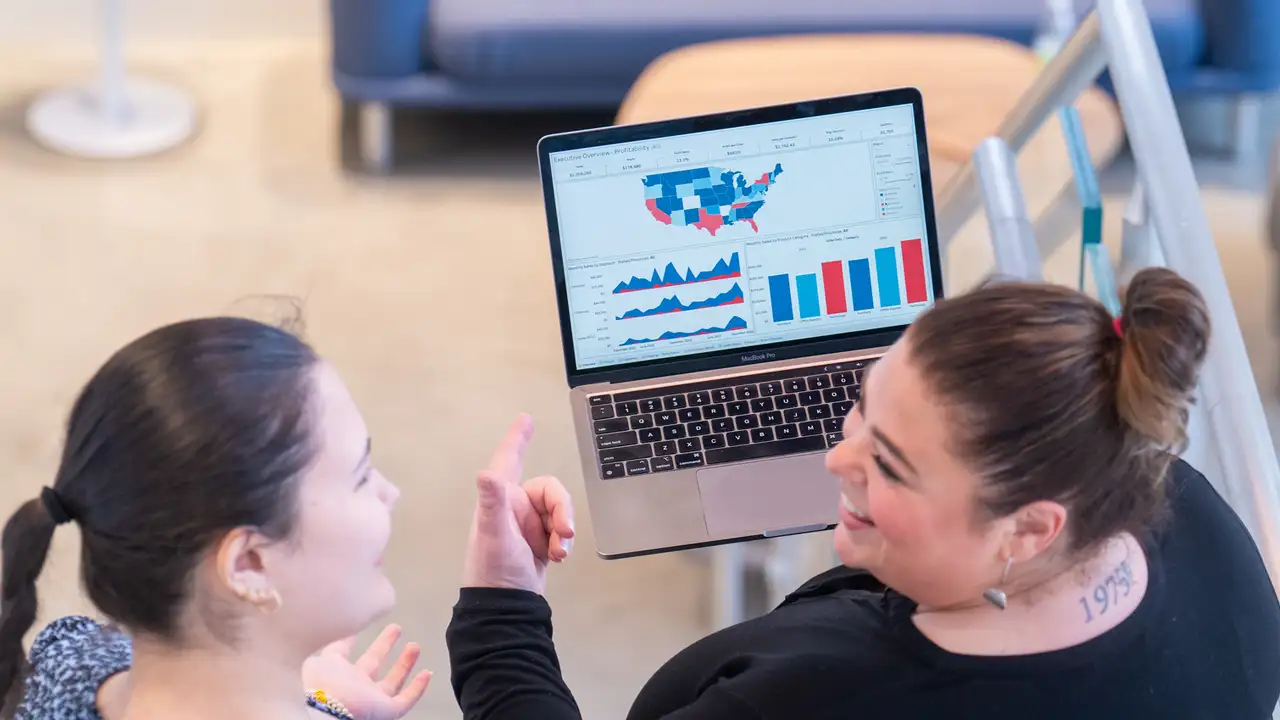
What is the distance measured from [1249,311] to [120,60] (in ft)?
8.43

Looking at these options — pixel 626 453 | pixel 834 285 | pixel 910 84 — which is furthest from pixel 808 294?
pixel 910 84

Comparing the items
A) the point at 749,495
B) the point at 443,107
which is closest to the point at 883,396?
the point at 749,495

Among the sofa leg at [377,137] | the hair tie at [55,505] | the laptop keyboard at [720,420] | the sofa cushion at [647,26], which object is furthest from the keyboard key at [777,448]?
the sofa leg at [377,137]

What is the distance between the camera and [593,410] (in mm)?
1375

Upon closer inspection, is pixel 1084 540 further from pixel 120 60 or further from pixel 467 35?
pixel 120 60

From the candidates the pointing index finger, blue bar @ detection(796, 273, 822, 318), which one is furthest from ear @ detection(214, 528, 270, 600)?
blue bar @ detection(796, 273, 822, 318)

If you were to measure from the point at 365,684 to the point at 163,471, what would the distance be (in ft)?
1.35

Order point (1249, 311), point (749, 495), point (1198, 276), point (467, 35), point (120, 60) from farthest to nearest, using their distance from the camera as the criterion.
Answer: point (120, 60) → point (467, 35) → point (1249, 311) → point (749, 495) → point (1198, 276)

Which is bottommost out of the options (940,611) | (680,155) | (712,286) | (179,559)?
(940,611)

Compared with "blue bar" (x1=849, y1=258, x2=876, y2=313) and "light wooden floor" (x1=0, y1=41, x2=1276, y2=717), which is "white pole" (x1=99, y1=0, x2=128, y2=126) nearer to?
"light wooden floor" (x1=0, y1=41, x2=1276, y2=717)

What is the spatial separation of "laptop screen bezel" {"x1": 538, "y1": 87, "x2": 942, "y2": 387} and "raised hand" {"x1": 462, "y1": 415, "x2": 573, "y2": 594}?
0.16m

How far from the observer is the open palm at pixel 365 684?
1267mm

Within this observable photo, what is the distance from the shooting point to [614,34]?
2.99 meters

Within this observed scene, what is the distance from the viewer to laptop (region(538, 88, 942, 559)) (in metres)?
1.36
